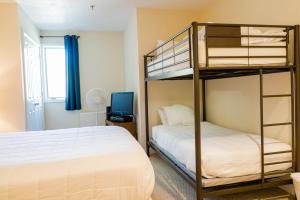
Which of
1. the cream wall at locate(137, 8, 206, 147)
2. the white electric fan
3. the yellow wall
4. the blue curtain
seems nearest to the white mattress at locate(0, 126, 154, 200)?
the yellow wall

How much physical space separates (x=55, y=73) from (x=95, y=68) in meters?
0.89

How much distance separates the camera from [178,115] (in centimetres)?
407

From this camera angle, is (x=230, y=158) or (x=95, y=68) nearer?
(x=230, y=158)

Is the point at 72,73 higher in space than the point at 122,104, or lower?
higher

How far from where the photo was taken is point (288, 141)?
103 inches

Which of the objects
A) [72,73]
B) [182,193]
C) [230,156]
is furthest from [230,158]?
[72,73]

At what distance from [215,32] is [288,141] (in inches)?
55.2

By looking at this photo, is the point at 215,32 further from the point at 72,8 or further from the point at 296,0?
the point at 72,8

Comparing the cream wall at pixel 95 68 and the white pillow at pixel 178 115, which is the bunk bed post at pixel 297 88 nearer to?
the white pillow at pixel 178 115

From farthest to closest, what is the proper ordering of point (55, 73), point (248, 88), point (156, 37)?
point (55, 73), point (156, 37), point (248, 88)

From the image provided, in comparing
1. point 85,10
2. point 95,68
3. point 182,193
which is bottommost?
point 182,193

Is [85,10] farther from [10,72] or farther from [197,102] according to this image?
[197,102]

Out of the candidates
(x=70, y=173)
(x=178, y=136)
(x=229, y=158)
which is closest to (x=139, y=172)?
(x=70, y=173)

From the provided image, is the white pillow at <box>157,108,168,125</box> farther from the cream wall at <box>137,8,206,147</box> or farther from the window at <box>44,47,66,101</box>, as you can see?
the window at <box>44,47,66,101</box>
